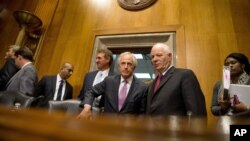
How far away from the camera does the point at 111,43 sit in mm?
4230

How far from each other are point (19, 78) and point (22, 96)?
73 cm

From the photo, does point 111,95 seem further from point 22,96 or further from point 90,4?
point 90,4

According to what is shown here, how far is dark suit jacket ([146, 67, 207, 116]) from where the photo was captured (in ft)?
5.87

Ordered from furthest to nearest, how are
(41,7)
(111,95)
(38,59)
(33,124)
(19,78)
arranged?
1. (41,7)
2. (38,59)
3. (19,78)
4. (111,95)
5. (33,124)

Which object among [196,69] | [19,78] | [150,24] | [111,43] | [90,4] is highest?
[90,4]

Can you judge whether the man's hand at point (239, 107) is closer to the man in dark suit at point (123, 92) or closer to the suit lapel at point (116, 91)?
the man in dark suit at point (123, 92)

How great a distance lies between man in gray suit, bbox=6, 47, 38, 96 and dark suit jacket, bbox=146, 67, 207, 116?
4.30 ft

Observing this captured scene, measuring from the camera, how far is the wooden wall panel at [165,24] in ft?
11.5

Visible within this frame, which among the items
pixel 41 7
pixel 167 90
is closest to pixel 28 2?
pixel 41 7

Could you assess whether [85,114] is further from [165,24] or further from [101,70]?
[165,24]

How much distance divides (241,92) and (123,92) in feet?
3.04

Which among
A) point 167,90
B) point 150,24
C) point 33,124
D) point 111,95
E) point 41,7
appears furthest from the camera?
point 41,7

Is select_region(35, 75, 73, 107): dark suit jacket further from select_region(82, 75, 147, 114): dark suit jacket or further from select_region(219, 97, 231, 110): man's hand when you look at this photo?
select_region(219, 97, 231, 110): man's hand

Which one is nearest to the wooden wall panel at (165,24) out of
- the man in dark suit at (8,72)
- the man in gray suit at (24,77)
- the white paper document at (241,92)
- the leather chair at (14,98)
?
the man in dark suit at (8,72)
